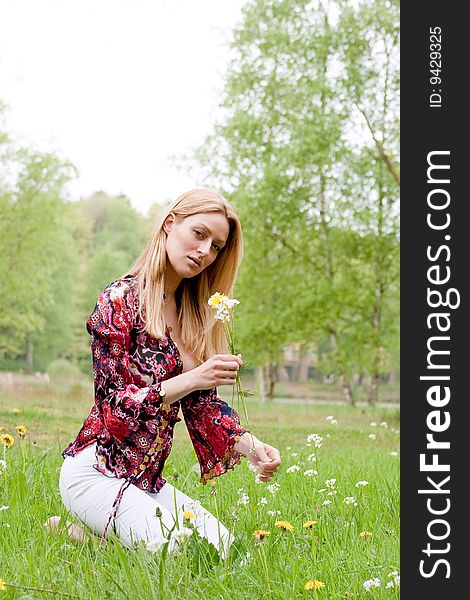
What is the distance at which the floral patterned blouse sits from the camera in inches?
98.7

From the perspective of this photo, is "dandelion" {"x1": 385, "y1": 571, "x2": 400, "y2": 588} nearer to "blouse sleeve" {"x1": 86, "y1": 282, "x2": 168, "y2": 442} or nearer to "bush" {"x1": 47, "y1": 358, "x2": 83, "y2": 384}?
"blouse sleeve" {"x1": 86, "y1": 282, "x2": 168, "y2": 442}

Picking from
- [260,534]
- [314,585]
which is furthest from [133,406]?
[314,585]

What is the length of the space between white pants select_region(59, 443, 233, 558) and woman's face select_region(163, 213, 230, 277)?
690mm

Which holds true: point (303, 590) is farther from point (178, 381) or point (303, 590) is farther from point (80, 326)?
point (80, 326)

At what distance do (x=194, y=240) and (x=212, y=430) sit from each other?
27.8 inches

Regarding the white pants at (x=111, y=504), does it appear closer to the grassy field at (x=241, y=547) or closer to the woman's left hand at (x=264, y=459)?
the grassy field at (x=241, y=547)

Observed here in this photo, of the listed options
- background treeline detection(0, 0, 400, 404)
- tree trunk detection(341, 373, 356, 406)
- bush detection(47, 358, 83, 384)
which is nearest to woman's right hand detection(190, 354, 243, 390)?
background treeline detection(0, 0, 400, 404)

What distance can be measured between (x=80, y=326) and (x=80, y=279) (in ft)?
6.30

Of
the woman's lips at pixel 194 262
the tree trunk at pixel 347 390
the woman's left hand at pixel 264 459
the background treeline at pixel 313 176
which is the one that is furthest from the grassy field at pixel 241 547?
the tree trunk at pixel 347 390

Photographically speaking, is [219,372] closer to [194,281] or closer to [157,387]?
[157,387]

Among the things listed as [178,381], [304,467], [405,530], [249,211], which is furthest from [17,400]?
[405,530]

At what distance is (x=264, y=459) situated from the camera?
2.58 m

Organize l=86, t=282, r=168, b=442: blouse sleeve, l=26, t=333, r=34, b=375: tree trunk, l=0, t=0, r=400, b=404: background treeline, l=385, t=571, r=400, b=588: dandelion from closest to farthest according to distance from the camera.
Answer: l=385, t=571, r=400, b=588: dandelion → l=86, t=282, r=168, b=442: blouse sleeve → l=0, t=0, r=400, b=404: background treeline → l=26, t=333, r=34, b=375: tree trunk

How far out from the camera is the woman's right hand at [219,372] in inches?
89.3
